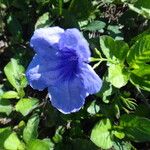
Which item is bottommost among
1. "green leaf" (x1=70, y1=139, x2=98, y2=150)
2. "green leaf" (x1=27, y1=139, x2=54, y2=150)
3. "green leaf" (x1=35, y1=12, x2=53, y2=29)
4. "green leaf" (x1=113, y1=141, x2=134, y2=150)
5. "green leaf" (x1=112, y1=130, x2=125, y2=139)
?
"green leaf" (x1=70, y1=139, x2=98, y2=150)

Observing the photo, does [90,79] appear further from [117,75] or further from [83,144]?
[83,144]

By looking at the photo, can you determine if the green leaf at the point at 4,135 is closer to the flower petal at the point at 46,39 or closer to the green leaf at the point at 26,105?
the green leaf at the point at 26,105

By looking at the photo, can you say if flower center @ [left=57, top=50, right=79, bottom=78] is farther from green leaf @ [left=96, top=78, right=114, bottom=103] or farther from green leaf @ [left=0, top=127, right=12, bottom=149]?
green leaf @ [left=0, top=127, right=12, bottom=149]

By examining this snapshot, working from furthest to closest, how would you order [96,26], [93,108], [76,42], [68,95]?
[96,26] < [93,108] < [68,95] < [76,42]

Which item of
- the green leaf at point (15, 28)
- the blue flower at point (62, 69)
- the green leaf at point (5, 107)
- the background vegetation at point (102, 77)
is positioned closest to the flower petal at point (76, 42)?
the blue flower at point (62, 69)

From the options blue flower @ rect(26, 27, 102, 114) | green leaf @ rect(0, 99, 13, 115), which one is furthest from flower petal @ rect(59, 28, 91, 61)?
green leaf @ rect(0, 99, 13, 115)

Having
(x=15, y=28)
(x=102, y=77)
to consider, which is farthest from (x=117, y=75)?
(x=15, y=28)
